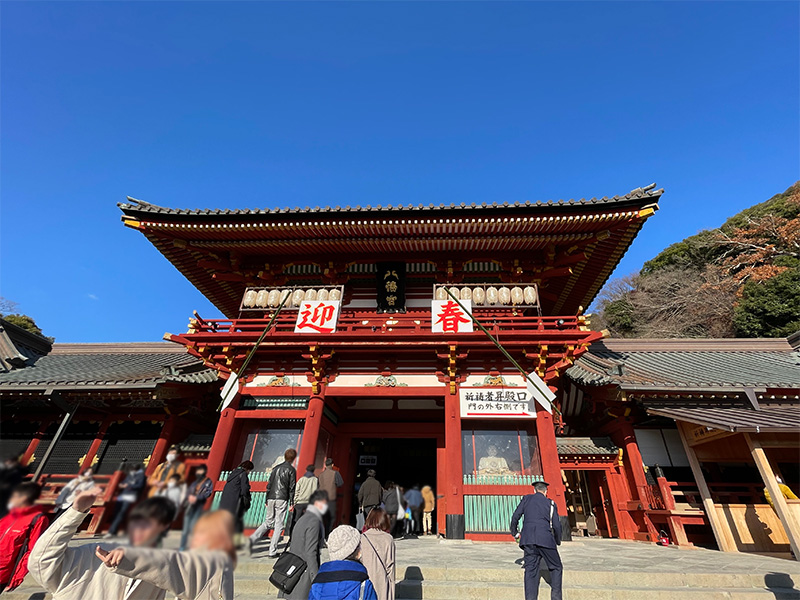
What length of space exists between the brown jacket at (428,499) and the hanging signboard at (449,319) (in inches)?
230

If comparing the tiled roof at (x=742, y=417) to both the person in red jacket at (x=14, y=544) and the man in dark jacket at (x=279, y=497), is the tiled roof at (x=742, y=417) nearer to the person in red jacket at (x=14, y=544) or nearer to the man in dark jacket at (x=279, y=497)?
the man in dark jacket at (x=279, y=497)

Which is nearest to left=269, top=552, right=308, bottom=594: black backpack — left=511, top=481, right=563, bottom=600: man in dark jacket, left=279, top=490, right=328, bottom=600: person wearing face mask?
left=279, top=490, right=328, bottom=600: person wearing face mask

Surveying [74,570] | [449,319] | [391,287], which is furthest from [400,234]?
[74,570]

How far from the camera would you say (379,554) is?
13.0 feet

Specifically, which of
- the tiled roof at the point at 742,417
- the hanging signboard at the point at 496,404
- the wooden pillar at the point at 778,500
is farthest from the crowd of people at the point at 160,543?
the wooden pillar at the point at 778,500

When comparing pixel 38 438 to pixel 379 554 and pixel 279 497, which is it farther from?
pixel 379 554

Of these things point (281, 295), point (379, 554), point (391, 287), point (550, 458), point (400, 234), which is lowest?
point (379, 554)

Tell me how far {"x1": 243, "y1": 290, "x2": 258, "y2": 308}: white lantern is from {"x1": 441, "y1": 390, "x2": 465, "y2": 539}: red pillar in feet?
19.1

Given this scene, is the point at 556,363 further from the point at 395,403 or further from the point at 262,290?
the point at 262,290

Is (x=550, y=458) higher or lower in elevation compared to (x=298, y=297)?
lower

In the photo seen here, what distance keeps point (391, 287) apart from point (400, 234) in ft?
5.39

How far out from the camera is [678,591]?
17.0ft

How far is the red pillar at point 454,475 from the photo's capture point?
8.51 metres

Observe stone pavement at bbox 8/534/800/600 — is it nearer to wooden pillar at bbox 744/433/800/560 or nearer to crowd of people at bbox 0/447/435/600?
wooden pillar at bbox 744/433/800/560
